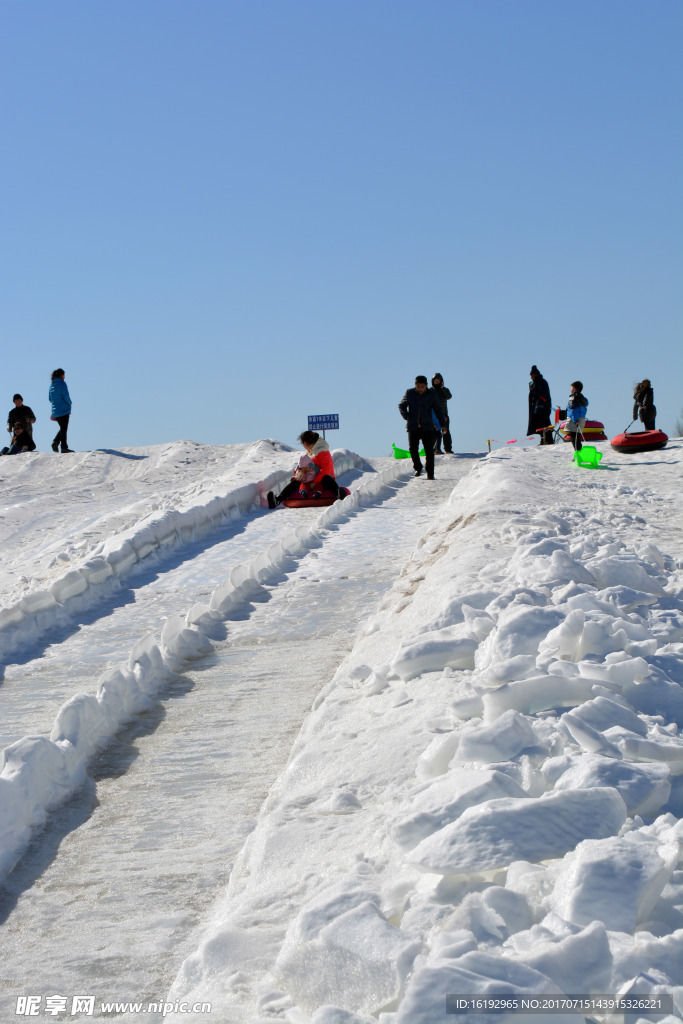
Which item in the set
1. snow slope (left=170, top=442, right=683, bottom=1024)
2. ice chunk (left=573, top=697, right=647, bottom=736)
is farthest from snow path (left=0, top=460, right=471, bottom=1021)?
ice chunk (left=573, top=697, right=647, bottom=736)

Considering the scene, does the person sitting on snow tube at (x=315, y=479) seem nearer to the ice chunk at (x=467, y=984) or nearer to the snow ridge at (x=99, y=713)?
the snow ridge at (x=99, y=713)

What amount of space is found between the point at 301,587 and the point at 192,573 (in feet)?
4.47

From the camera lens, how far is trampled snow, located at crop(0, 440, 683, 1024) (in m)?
1.86

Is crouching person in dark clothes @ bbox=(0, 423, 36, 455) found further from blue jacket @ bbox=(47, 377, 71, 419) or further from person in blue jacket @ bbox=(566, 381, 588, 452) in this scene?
person in blue jacket @ bbox=(566, 381, 588, 452)

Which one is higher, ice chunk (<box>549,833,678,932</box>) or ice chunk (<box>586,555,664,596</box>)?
ice chunk (<box>586,555,664,596</box>)

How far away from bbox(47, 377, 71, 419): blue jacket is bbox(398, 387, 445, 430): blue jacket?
24.9ft

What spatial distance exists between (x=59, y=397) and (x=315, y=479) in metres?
8.25

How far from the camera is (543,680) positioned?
2828mm

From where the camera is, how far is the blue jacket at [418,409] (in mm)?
12914

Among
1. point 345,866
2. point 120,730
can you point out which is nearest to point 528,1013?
point 345,866

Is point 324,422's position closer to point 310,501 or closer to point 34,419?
point 34,419

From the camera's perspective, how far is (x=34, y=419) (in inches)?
754

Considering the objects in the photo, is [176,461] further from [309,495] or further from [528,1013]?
[528,1013]

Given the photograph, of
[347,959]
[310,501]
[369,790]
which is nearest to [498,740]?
[369,790]
